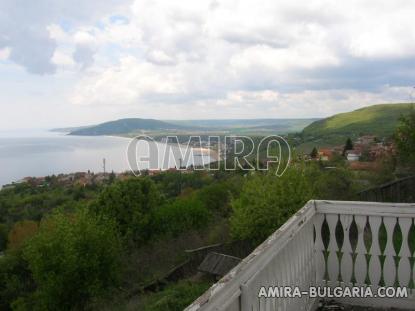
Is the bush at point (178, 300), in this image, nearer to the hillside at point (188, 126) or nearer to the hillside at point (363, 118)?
the hillside at point (188, 126)

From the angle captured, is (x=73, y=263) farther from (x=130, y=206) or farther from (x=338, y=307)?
(x=338, y=307)

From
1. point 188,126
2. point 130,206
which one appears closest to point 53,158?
point 188,126

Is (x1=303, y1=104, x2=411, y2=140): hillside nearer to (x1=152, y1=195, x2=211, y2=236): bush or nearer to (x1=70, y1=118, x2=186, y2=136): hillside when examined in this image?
(x1=70, y1=118, x2=186, y2=136): hillside

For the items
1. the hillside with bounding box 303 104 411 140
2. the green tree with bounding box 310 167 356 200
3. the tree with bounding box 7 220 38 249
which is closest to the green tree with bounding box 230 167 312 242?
the green tree with bounding box 310 167 356 200

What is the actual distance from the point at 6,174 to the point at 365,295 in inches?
4293

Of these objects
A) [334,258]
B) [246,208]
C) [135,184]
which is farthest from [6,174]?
[334,258]

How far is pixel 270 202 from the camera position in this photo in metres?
10.0

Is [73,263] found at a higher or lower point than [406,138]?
lower

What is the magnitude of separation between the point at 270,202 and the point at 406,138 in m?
4.62

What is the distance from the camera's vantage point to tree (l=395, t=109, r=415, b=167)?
11217 millimetres

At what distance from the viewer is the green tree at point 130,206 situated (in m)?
27.6

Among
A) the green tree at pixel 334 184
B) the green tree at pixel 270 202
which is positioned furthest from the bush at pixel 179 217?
the green tree at pixel 270 202

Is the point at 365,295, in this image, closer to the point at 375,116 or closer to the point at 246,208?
the point at 246,208

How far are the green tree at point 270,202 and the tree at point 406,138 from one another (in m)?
3.22
